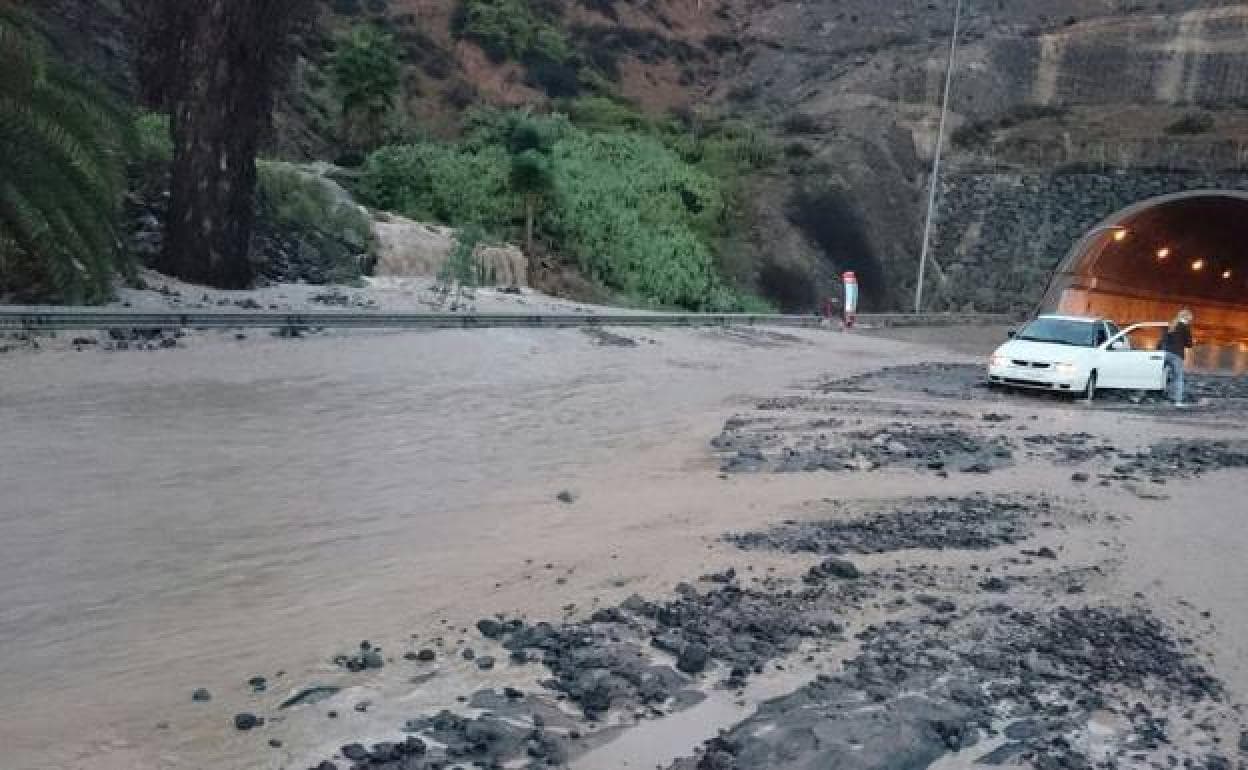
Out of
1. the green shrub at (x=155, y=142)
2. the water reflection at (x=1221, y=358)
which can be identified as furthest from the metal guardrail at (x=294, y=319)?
the water reflection at (x=1221, y=358)

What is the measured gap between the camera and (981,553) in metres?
7.88

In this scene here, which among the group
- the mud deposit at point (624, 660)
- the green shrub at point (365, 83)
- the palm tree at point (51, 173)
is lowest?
the mud deposit at point (624, 660)

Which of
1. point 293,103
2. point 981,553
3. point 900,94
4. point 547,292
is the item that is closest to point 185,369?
point 981,553

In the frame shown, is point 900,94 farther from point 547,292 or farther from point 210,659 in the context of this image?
point 210,659

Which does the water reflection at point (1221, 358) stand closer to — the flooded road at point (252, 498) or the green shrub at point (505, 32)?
the flooded road at point (252, 498)

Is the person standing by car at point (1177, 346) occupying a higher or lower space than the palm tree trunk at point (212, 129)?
lower

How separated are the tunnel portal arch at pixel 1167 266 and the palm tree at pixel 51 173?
36242mm

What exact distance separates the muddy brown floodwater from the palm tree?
1.77 metres

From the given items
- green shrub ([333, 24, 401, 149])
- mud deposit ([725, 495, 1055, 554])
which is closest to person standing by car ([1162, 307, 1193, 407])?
mud deposit ([725, 495, 1055, 554])

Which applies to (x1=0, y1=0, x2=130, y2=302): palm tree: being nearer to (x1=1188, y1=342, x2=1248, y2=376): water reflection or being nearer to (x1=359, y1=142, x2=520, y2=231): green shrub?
(x1=359, y1=142, x2=520, y2=231): green shrub

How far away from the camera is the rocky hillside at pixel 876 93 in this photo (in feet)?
137

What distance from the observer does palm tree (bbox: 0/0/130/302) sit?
13172 mm

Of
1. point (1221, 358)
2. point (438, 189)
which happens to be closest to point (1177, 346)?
point (438, 189)

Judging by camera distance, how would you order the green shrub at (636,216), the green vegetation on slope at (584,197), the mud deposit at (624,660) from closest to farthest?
the mud deposit at (624,660)
the green vegetation on slope at (584,197)
the green shrub at (636,216)
